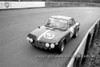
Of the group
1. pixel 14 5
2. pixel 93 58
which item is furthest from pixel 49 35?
pixel 14 5

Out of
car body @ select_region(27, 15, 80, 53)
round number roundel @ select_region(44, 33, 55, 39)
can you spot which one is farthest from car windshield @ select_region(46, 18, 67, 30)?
round number roundel @ select_region(44, 33, 55, 39)

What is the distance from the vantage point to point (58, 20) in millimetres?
5242

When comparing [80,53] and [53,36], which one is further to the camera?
[53,36]

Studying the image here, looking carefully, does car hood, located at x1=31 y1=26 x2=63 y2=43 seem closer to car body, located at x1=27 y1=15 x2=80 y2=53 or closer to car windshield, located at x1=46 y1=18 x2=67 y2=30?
car body, located at x1=27 y1=15 x2=80 y2=53

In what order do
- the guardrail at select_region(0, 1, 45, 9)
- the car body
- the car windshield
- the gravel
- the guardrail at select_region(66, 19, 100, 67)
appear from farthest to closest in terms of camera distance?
the guardrail at select_region(0, 1, 45, 9) → the car windshield → the gravel → the car body → the guardrail at select_region(66, 19, 100, 67)

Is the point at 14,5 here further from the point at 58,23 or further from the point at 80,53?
the point at 80,53

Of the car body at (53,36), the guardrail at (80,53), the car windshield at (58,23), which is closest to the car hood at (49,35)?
the car body at (53,36)

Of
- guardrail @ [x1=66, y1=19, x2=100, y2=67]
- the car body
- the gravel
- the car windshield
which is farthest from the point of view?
the car windshield

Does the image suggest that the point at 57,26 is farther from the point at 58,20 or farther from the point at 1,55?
the point at 1,55

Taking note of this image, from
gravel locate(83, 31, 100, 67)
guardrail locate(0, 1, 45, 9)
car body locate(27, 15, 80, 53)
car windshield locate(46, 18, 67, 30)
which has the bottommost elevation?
gravel locate(83, 31, 100, 67)

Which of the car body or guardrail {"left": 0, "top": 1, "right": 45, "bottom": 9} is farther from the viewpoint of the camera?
guardrail {"left": 0, "top": 1, "right": 45, "bottom": 9}

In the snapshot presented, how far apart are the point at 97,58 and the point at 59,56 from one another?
6.41 ft

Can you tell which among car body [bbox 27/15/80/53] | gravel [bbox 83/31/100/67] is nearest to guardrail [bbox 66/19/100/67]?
gravel [bbox 83/31/100/67]

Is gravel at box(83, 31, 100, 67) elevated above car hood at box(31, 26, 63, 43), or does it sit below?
below
